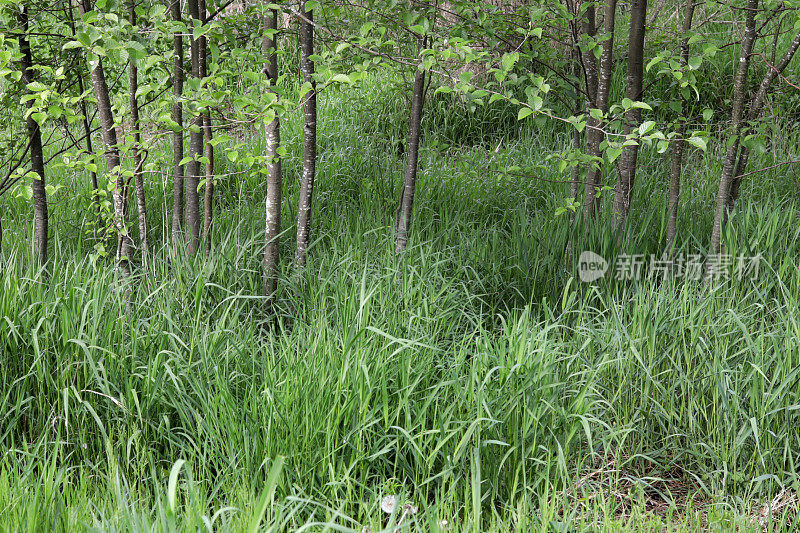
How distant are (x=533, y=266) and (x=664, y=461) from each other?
138 centimetres

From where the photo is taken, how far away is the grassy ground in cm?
181

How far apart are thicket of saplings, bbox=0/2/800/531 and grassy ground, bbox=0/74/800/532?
1 cm

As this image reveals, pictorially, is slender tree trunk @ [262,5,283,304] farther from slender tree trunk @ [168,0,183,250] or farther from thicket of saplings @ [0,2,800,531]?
slender tree trunk @ [168,0,183,250]

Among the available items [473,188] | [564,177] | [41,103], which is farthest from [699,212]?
[41,103]

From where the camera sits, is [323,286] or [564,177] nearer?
[323,286]

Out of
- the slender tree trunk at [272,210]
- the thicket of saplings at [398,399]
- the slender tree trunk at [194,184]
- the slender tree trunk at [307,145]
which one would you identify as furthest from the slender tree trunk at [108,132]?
the slender tree trunk at [307,145]

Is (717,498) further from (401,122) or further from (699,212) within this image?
(401,122)

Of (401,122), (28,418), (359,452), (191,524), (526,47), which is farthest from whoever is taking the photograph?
(401,122)

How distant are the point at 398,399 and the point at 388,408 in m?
0.18

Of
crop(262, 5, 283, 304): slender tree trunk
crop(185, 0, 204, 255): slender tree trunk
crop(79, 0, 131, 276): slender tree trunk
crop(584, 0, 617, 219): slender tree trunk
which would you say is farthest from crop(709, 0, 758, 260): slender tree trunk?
crop(79, 0, 131, 276): slender tree trunk

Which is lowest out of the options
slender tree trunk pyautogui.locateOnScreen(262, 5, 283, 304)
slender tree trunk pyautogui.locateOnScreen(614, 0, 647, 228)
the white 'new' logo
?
the white 'new' logo

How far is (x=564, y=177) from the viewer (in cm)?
469

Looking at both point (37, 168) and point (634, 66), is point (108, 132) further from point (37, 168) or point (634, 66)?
point (634, 66)

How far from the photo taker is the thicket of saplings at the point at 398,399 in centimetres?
182
